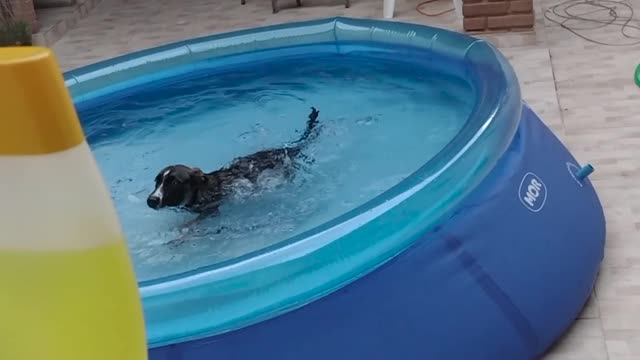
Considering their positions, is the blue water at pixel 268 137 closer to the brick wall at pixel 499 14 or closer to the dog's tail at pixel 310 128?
the dog's tail at pixel 310 128

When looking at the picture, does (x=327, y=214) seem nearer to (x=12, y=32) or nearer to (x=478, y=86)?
(x=478, y=86)

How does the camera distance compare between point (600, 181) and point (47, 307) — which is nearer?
point (47, 307)

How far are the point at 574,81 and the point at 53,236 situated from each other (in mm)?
3896

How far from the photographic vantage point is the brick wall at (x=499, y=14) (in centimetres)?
515

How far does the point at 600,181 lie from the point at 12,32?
420 cm

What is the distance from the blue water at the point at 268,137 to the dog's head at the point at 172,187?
0.19 m

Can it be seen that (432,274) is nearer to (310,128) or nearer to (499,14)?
(310,128)

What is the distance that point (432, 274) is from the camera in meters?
2.24

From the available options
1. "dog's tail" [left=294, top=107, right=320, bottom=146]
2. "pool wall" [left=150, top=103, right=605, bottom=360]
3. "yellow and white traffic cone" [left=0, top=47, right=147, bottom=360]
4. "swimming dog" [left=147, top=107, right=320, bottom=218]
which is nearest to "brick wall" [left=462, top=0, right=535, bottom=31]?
"dog's tail" [left=294, top=107, right=320, bottom=146]

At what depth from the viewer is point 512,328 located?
2328mm

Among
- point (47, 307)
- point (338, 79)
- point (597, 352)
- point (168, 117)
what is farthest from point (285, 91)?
point (47, 307)

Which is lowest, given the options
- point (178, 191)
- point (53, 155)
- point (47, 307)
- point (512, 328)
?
point (512, 328)

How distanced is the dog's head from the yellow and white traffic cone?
6.02ft

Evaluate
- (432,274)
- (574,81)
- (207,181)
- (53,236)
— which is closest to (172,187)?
(207,181)
